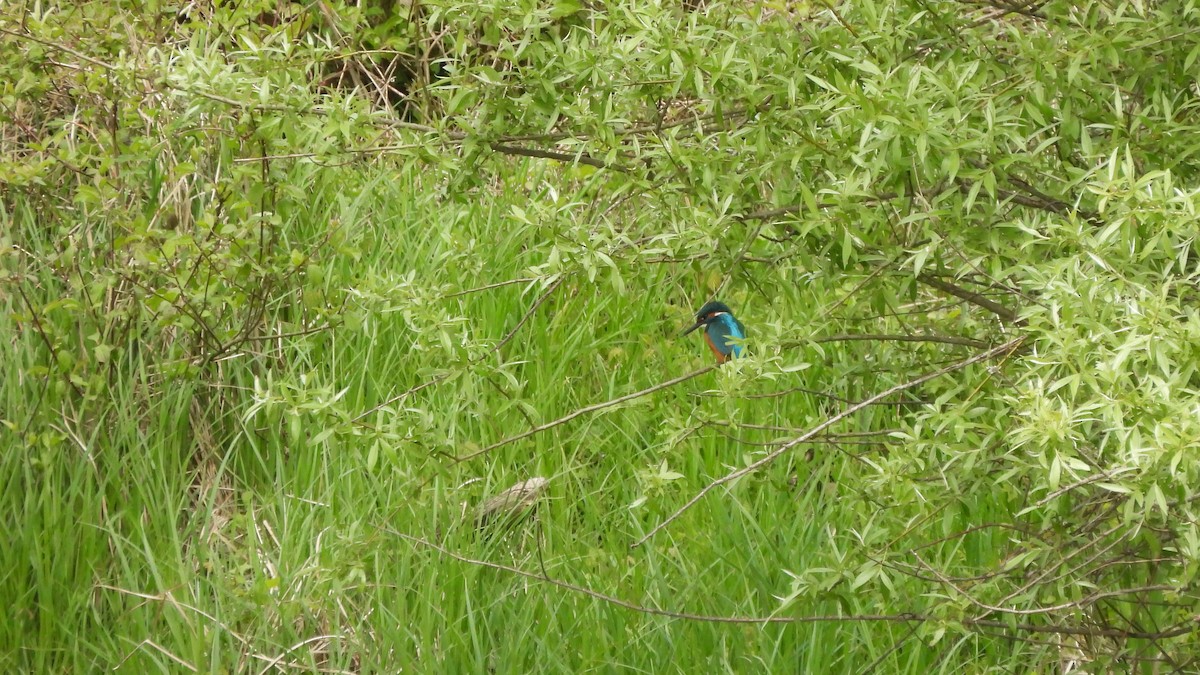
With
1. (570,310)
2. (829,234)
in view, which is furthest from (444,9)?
(570,310)

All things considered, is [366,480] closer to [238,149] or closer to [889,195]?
[238,149]

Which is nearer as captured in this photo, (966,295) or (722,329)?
(966,295)

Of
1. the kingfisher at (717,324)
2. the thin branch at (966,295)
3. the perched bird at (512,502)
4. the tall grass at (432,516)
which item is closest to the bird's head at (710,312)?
the kingfisher at (717,324)

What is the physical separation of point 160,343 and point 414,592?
1.44 meters

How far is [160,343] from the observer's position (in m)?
4.90

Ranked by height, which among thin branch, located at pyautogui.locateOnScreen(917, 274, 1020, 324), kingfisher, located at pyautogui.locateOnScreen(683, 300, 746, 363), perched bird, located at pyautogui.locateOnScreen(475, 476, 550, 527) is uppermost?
thin branch, located at pyautogui.locateOnScreen(917, 274, 1020, 324)

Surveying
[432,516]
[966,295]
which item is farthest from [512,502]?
[966,295]

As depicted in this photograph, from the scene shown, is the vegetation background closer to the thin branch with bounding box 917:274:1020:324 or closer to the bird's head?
the thin branch with bounding box 917:274:1020:324

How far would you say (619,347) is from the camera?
17.4 feet

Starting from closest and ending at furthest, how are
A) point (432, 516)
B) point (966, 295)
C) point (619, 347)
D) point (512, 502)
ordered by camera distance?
point (966, 295) → point (432, 516) → point (512, 502) → point (619, 347)

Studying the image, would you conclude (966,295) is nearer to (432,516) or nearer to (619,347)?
(432,516)

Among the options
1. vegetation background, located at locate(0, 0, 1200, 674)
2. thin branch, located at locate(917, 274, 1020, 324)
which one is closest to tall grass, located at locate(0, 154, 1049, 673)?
vegetation background, located at locate(0, 0, 1200, 674)

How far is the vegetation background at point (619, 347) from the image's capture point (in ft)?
9.29

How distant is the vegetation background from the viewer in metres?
2.83
